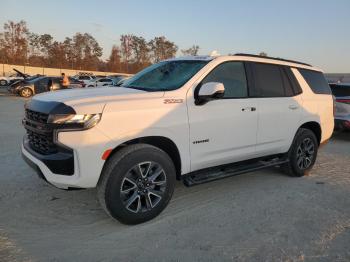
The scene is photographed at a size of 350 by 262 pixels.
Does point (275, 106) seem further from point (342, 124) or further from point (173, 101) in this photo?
point (342, 124)

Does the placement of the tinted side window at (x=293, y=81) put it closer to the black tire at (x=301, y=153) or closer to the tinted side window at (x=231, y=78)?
the black tire at (x=301, y=153)

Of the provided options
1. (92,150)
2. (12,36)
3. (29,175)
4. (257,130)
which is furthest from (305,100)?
(12,36)

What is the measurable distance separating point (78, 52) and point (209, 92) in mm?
89957

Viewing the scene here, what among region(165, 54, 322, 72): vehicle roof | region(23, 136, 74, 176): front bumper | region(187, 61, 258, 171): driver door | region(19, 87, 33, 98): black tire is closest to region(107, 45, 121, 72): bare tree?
region(19, 87, 33, 98): black tire

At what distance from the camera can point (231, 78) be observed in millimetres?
4840

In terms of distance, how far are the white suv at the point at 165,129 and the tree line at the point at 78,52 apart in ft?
240

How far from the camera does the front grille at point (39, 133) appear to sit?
3.67 m

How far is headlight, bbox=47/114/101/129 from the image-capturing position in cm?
354

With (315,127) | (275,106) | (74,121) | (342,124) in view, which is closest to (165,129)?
(74,121)

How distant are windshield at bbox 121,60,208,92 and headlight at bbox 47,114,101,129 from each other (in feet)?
3.52

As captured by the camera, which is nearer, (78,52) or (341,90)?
(341,90)

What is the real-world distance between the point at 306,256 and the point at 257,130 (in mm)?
2036

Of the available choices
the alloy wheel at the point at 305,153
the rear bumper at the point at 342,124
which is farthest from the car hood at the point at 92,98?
the rear bumper at the point at 342,124

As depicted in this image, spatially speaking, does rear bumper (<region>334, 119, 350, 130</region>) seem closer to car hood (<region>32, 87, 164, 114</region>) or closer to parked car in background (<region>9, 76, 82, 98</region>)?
car hood (<region>32, 87, 164, 114</region>)
